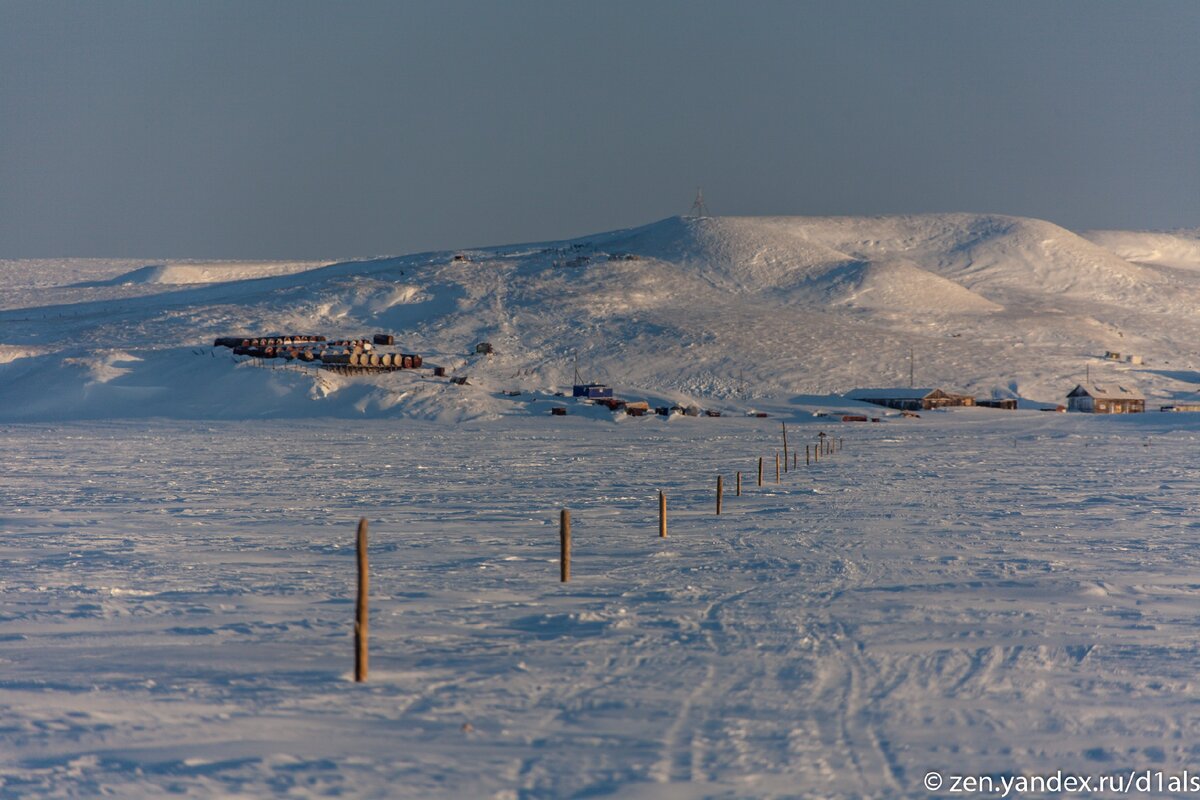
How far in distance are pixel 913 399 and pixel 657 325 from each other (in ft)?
120

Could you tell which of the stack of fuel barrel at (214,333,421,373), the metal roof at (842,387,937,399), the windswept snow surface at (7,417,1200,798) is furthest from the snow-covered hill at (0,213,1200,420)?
the windswept snow surface at (7,417,1200,798)

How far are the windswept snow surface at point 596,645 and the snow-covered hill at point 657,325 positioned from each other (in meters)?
52.7

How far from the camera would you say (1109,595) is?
15820mm

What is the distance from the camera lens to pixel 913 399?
89500 mm

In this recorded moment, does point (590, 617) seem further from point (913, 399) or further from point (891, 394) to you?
point (891, 394)

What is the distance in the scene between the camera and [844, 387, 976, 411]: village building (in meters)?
89.2

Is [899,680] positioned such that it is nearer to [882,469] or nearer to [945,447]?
[882,469]

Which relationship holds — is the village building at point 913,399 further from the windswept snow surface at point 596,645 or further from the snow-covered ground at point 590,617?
the windswept snow surface at point 596,645

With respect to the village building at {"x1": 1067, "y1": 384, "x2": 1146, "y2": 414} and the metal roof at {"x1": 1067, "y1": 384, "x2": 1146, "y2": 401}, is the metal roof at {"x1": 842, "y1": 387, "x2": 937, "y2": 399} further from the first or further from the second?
the metal roof at {"x1": 1067, "y1": 384, "x2": 1146, "y2": 401}

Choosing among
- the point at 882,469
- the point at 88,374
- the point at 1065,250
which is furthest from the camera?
the point at 1065,250

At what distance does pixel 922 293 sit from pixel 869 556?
5269 inches

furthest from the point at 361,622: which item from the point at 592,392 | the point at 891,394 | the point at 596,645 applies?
the point at 891,394

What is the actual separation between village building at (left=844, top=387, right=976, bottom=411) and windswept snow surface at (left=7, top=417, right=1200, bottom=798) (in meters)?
60.9

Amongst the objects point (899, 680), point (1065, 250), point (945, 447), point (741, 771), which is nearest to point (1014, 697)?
point (899, 680)
